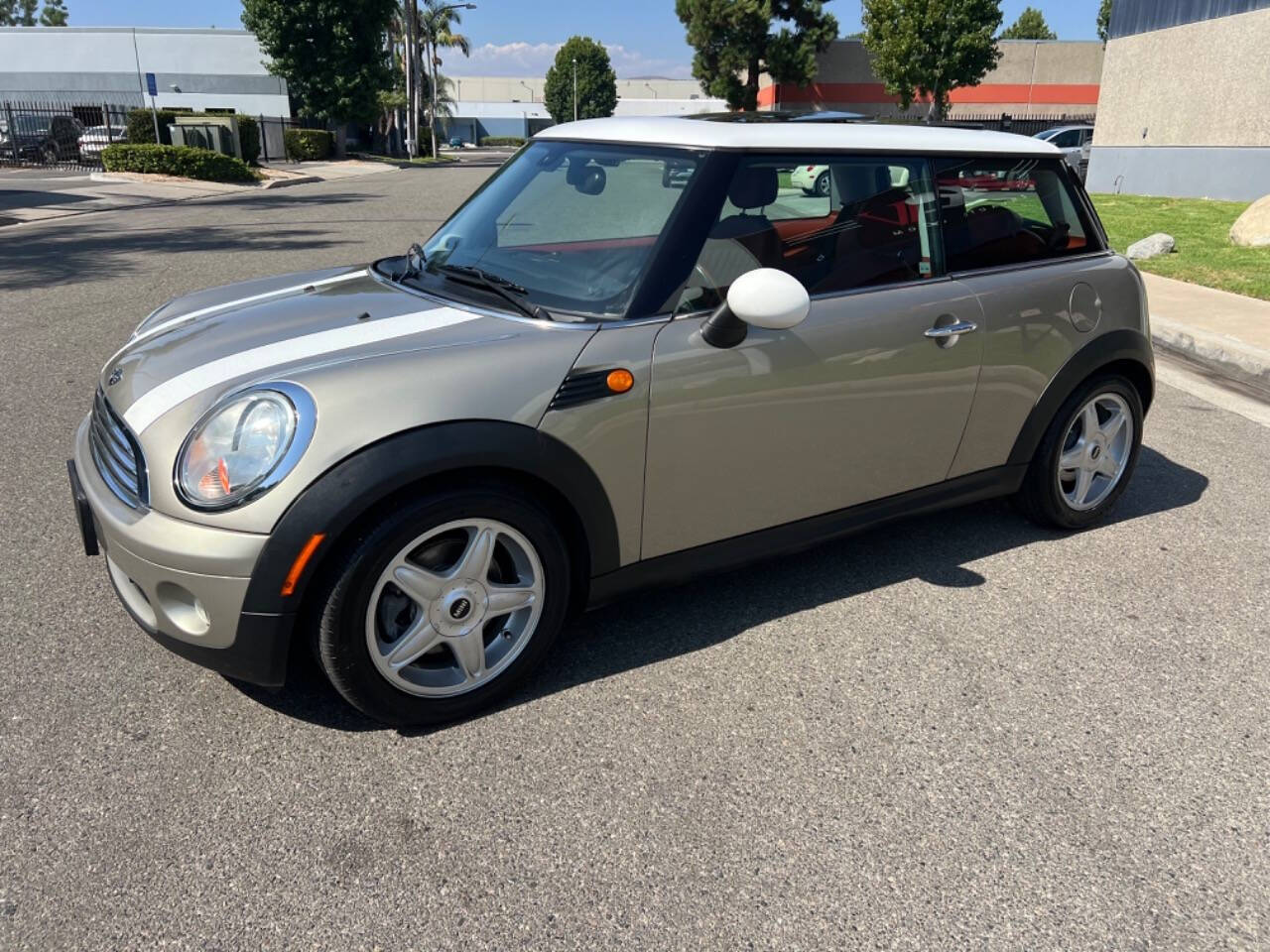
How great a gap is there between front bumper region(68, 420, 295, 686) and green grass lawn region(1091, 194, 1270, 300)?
9884mm

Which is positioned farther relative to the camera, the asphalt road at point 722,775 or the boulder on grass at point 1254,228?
the boulder on grass at point 1254,228

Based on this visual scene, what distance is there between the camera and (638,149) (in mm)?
3236

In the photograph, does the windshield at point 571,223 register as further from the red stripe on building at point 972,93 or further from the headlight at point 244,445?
→ the red stripe on building at point 972,93

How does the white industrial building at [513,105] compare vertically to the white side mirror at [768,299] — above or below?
above

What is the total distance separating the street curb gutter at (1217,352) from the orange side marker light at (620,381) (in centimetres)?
514

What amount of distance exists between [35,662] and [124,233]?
12.6 meters

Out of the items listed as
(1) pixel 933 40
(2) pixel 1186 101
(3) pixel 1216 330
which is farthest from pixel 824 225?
(1) pixel 933 40

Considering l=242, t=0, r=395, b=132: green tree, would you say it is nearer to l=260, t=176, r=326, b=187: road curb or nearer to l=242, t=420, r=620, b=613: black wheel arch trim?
l=260, t=176, r=326, b=187: road curb

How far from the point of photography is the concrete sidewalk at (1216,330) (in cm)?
701

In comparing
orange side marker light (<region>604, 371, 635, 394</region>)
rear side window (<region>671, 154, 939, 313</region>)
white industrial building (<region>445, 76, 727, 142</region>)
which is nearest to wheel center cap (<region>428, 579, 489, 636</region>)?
orange side marker light (<region>604, 371, 635, 394</region>)

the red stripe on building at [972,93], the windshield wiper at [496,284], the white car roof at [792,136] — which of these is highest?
the red stripe on building at [972,93]

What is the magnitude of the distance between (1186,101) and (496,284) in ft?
77.3

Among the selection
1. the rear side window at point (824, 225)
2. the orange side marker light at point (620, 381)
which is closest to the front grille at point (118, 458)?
the orange side marker light at point (620, 381)

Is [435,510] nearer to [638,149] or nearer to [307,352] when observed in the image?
[307,352]
